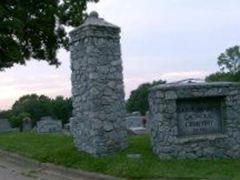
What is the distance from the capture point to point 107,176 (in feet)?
39.3

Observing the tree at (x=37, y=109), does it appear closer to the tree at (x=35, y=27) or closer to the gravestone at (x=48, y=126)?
the gravestone at (x=48, y=126)

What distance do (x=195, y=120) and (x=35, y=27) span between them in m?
13.5

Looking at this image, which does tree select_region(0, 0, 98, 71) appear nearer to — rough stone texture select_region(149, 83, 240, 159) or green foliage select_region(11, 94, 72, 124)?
rough stone texture select_region(149, 83, 240, 159)

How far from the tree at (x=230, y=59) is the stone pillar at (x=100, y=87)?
229ft

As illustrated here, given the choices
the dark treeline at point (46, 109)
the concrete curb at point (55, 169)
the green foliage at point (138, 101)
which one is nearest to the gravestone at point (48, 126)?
the concrete curb at point (55, 169)

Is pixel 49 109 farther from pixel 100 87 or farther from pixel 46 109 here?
pixel 100 87

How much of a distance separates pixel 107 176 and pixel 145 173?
82 centimetres

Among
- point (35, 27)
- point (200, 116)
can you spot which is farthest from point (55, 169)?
point (35, 27)

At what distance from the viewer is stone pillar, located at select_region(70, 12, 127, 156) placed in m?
14.0

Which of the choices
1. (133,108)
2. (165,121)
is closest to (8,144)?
(165,121)

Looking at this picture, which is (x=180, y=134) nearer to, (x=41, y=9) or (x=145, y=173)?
(x=145, y=173)

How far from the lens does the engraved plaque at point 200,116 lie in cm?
1343

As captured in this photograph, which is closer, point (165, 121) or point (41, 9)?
point (165, 121)

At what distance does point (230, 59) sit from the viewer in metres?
85.8
